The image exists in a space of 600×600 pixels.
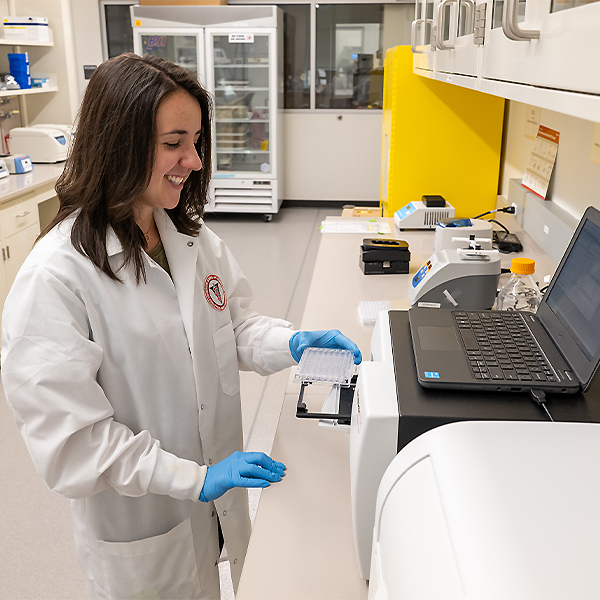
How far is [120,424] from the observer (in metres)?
1.01

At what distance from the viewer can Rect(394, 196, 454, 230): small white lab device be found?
2.64 meters

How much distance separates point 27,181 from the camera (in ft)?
11.6

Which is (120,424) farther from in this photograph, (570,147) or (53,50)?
(53,50)

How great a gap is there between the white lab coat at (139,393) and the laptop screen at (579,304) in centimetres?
57

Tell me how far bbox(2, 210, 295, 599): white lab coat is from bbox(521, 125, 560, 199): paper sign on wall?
4.81 feet

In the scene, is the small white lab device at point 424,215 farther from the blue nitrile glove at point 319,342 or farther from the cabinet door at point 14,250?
the cabinet door at point 14,250

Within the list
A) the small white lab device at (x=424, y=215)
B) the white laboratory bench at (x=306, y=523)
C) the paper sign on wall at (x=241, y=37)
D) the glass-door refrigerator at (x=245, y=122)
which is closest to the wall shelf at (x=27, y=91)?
the glass-door refrigerator at (x=245, y=122)

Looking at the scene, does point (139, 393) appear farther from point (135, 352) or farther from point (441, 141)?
point (441, 141)

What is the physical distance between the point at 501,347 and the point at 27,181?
3326mm

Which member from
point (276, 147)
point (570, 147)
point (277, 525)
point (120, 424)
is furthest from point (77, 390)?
point (276, 147)

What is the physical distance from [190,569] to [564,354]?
0.82 metres

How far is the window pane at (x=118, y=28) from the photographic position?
5918 millimetres

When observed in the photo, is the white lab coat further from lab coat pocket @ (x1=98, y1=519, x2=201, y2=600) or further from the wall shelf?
the wall shelf

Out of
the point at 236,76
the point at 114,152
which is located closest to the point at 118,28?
the point at 236,76
